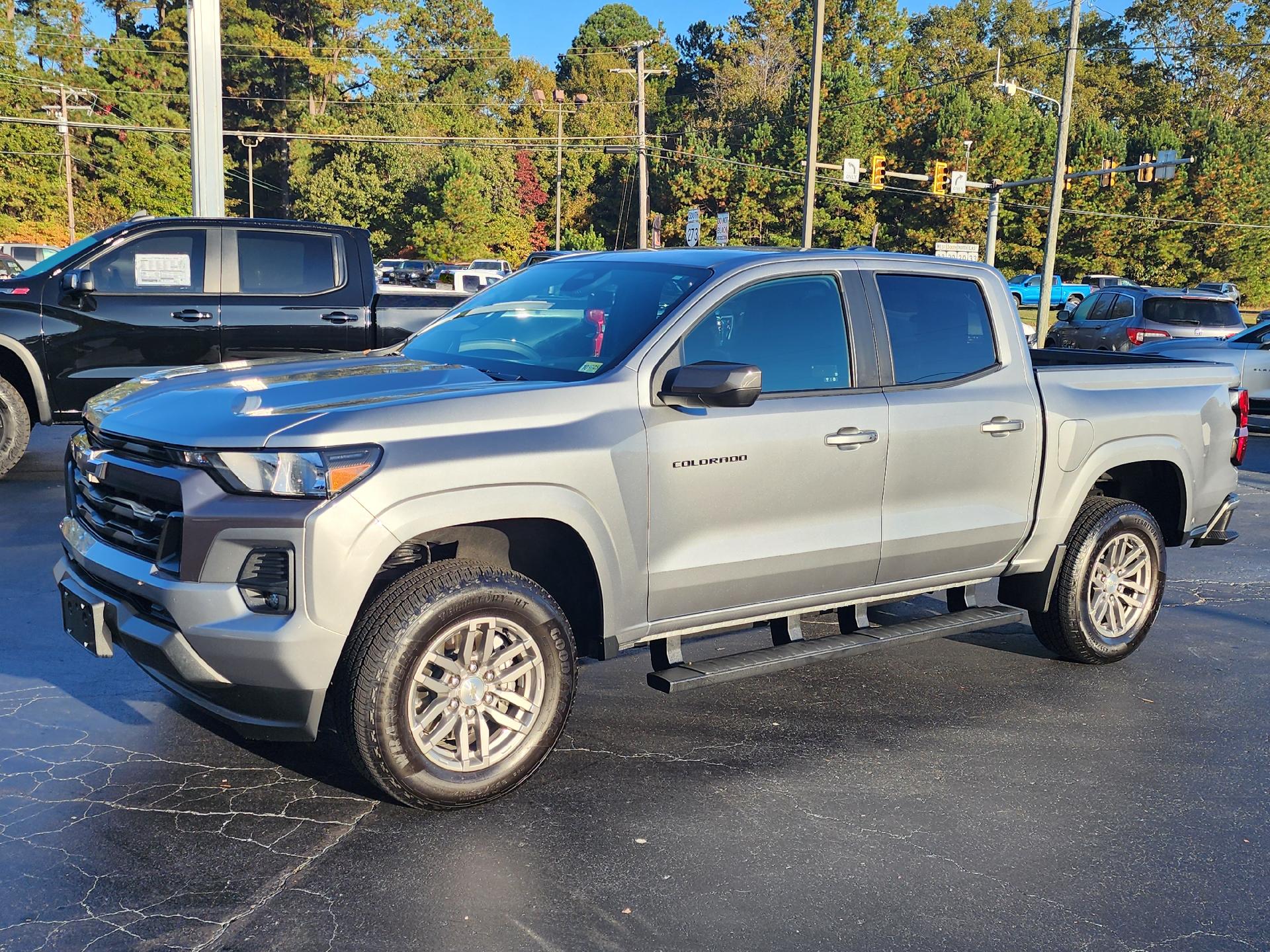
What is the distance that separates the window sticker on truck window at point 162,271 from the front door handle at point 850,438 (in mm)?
6798

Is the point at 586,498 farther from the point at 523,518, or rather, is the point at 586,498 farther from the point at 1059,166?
the point at 1059,166

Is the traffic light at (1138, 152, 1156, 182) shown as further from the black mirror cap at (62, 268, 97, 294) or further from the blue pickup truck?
the black mirror cap at (62, 268, 97, 294)

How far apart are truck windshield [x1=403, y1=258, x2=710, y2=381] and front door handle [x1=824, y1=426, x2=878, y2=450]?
811 millimetres

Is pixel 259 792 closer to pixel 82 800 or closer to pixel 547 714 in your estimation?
pixel 82 800

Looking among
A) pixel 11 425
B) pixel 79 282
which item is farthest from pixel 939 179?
pixel 11 425

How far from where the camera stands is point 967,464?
17.6ft

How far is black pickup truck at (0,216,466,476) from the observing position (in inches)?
376

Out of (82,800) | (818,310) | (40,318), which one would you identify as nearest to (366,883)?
(82,800)

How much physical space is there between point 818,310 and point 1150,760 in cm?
225

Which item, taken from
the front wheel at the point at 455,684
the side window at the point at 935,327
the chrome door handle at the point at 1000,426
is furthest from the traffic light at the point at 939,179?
the front wheel at the point at 455,684

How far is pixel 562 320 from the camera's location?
16.3 ft

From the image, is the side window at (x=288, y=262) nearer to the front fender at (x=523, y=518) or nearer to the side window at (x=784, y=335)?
the side window at (x=784, y=335)

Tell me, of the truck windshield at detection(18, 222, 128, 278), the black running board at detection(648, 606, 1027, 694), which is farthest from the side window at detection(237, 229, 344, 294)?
A: the black running board at detection(648, 606, 1027, 694)

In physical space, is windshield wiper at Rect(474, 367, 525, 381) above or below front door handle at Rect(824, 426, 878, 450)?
above
